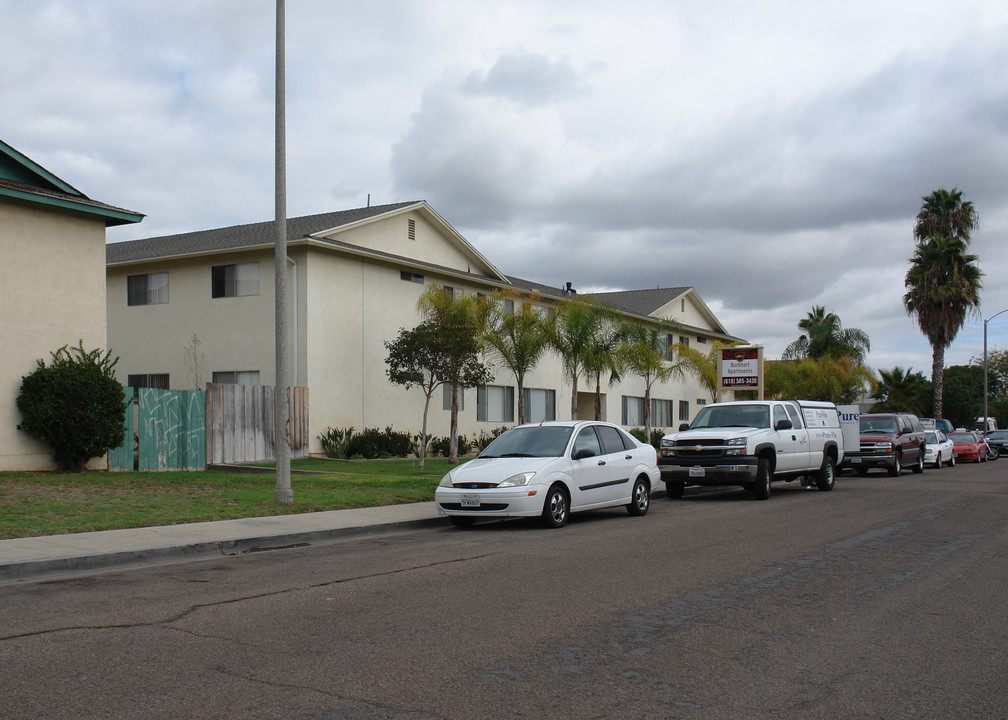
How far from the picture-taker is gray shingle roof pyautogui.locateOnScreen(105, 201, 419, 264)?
92.6 feet

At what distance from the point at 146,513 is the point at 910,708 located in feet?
36.2

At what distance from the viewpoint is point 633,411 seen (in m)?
45.4

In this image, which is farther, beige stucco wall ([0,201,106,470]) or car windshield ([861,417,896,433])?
car windshield ([861,417,896,433])

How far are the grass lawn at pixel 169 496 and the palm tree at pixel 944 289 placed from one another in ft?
109

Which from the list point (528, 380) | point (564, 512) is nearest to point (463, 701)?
point (564, 512)

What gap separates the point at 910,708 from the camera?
5.26 meters

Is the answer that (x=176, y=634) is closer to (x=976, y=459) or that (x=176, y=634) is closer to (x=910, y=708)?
(x=910, y=708)

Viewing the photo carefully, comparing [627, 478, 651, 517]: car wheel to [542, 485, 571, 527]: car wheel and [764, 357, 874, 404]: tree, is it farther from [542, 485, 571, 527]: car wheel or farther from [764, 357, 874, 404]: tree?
[764, 357, 874, 404]: tree

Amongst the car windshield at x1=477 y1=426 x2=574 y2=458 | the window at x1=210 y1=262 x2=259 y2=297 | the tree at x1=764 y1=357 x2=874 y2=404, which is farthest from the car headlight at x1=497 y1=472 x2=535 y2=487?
the tree at x1=764 y1=357 x2=874 y2=404

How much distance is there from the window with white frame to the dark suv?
1532cm

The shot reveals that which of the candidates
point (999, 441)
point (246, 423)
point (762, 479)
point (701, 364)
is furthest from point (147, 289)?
point (999, 441)

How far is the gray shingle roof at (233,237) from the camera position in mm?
A: 28234

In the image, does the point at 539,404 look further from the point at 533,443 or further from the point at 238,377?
the point at 533,443

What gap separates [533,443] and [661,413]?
113 feet
